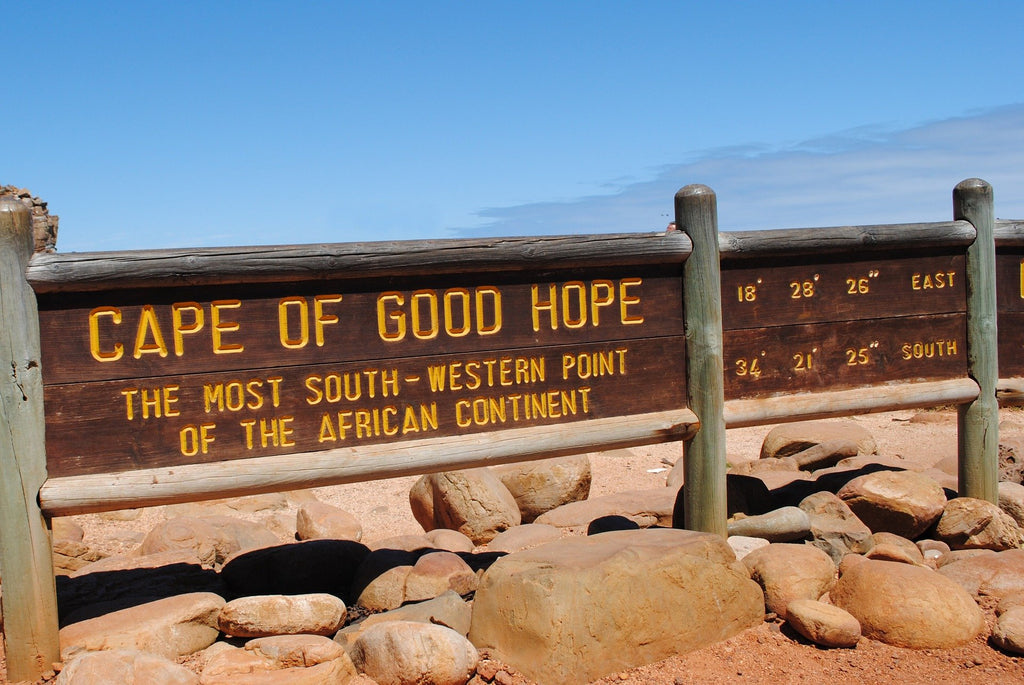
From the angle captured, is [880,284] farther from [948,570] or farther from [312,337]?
[312,337]

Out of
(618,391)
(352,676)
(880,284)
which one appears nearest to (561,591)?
(352,676)

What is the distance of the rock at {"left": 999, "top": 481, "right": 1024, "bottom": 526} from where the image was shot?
6316 millimetres

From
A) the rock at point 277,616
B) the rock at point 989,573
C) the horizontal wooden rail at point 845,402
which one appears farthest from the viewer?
the horizontal wooden rail at point 845,402

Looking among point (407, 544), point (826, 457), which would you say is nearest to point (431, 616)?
point (407, 544)

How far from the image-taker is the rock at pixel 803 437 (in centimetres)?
1062

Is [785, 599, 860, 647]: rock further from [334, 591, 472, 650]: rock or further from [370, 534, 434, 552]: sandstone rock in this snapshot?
[370, 534, 434, 552]: sandstone rock

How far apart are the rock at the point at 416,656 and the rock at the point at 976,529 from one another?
137 inches

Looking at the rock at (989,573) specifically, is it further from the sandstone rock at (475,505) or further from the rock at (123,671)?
the rock at (123,671)

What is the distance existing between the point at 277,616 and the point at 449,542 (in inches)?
89.7

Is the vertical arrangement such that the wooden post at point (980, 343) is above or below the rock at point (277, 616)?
above

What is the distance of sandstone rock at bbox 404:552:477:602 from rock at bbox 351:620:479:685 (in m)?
1.08

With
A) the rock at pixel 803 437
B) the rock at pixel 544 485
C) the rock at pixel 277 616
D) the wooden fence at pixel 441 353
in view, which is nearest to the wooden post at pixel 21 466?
the wooden fence at pixel 441 353

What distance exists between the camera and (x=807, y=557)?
4.86 meters

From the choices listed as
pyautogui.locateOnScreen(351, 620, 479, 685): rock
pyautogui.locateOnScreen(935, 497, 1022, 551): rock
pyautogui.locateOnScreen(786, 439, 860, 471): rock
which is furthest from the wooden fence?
pyautogui.locateOnScreen(786, 439, 860, 471): rock
